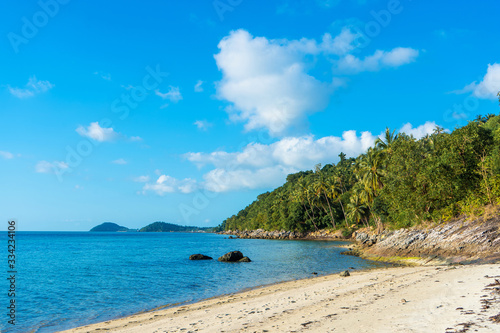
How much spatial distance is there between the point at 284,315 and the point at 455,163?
32.7m

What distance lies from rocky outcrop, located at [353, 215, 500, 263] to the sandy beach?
10.5 meters

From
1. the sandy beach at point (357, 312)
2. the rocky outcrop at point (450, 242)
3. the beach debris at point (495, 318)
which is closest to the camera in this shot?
the beach debris at point (495, 318)

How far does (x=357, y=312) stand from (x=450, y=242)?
2441 centimetres

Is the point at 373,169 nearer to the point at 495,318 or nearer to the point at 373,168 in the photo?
the point at 373,168

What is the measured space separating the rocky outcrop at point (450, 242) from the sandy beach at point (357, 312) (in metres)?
10.5

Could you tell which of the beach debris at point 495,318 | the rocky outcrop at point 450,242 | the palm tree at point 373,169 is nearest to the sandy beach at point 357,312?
the beach debris at point 495,318

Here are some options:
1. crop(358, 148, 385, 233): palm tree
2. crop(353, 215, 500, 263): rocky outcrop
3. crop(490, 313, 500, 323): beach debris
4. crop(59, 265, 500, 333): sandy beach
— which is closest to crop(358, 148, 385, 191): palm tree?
crop(358, 148, 385, 233): palm tree

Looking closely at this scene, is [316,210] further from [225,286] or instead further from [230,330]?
[230,330]

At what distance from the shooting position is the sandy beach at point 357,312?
9.41 m

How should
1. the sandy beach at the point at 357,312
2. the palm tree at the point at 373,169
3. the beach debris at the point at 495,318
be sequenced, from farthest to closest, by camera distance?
1. the palm tree at the point at 373,169
2. the sandy beach at the point at 357,312
3. the beach debris at the point at 495,318

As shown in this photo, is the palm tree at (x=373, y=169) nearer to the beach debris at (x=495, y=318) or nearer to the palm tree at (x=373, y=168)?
the palm tree at (x=373, y=168)

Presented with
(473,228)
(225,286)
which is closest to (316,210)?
(473,228)

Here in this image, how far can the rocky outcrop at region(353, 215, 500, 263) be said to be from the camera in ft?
84.6

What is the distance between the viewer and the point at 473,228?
1152 inches
